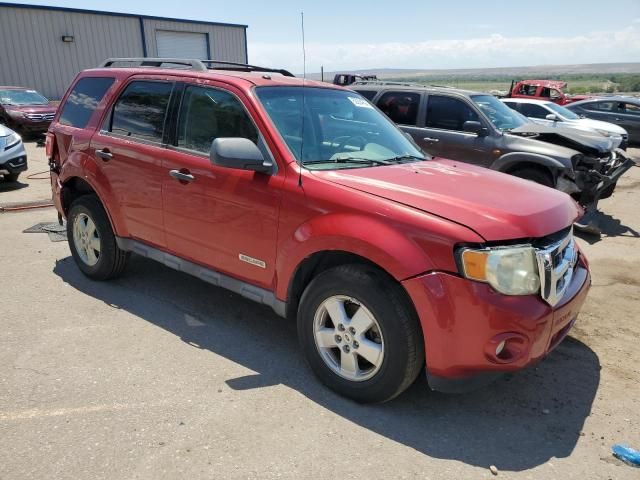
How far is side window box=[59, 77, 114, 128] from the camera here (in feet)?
15.2

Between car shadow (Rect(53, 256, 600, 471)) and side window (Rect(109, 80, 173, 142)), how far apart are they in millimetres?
1441

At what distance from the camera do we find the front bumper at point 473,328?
8.38 ft

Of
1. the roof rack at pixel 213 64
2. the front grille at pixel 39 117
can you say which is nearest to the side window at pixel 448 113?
the roof rack at pixel 213 64

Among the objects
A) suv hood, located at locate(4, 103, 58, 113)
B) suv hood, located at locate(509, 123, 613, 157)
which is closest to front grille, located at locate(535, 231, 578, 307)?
suv hood, located at locate(509, 123, 613, 157)

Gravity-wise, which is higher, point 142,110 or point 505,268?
point 142,110

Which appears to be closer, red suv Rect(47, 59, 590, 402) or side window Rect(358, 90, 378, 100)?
red suv Rect(47, 59, 590, 402)

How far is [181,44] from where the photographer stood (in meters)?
26.6

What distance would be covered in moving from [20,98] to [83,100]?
1424 cm

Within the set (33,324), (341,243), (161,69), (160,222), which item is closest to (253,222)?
(341,243)

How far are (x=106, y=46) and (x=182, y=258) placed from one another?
23695mm

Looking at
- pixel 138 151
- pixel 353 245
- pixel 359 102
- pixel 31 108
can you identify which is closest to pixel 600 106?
pixel 359 102

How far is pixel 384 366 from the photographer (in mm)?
2859

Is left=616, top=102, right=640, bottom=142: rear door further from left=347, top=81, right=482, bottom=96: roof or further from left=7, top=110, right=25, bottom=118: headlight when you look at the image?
left=7, top=110, right=25, bottom=118: headlight

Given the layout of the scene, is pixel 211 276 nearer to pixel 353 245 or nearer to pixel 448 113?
pixel 353 245
